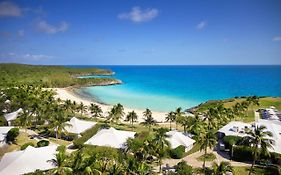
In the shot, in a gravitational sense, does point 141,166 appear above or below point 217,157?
above

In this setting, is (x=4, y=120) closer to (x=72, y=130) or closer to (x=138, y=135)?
(x=72, y=130)

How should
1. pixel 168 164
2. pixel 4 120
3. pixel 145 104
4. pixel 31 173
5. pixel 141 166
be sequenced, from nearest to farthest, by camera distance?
pixel 141 166 < pixel 31 173 < pixel 168 164 < pixel 4 120 < pixel 145 104

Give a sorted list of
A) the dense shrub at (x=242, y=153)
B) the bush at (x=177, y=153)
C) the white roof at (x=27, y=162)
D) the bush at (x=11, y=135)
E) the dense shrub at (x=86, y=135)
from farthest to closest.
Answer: the dense shrub at (x=86, y=135) < the bush at (x=11, y=135) < the bush at (x=177, y=153) < the dense shrub at (x=242, y=153) < the white roof at (x=27, y=162)

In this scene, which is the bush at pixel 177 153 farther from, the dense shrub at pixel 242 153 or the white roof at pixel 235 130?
the white roof at pixel 235 130

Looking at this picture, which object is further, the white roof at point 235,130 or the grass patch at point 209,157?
the white roof at point 235,130

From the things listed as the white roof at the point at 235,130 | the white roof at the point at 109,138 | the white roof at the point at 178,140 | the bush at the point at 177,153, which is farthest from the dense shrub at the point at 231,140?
the white roof at the point at 109,138

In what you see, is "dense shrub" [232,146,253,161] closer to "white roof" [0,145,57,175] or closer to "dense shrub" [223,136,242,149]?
"dense shrub" [223,136,242,149]

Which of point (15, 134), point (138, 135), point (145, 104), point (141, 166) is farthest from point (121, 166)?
point (145, 104)
